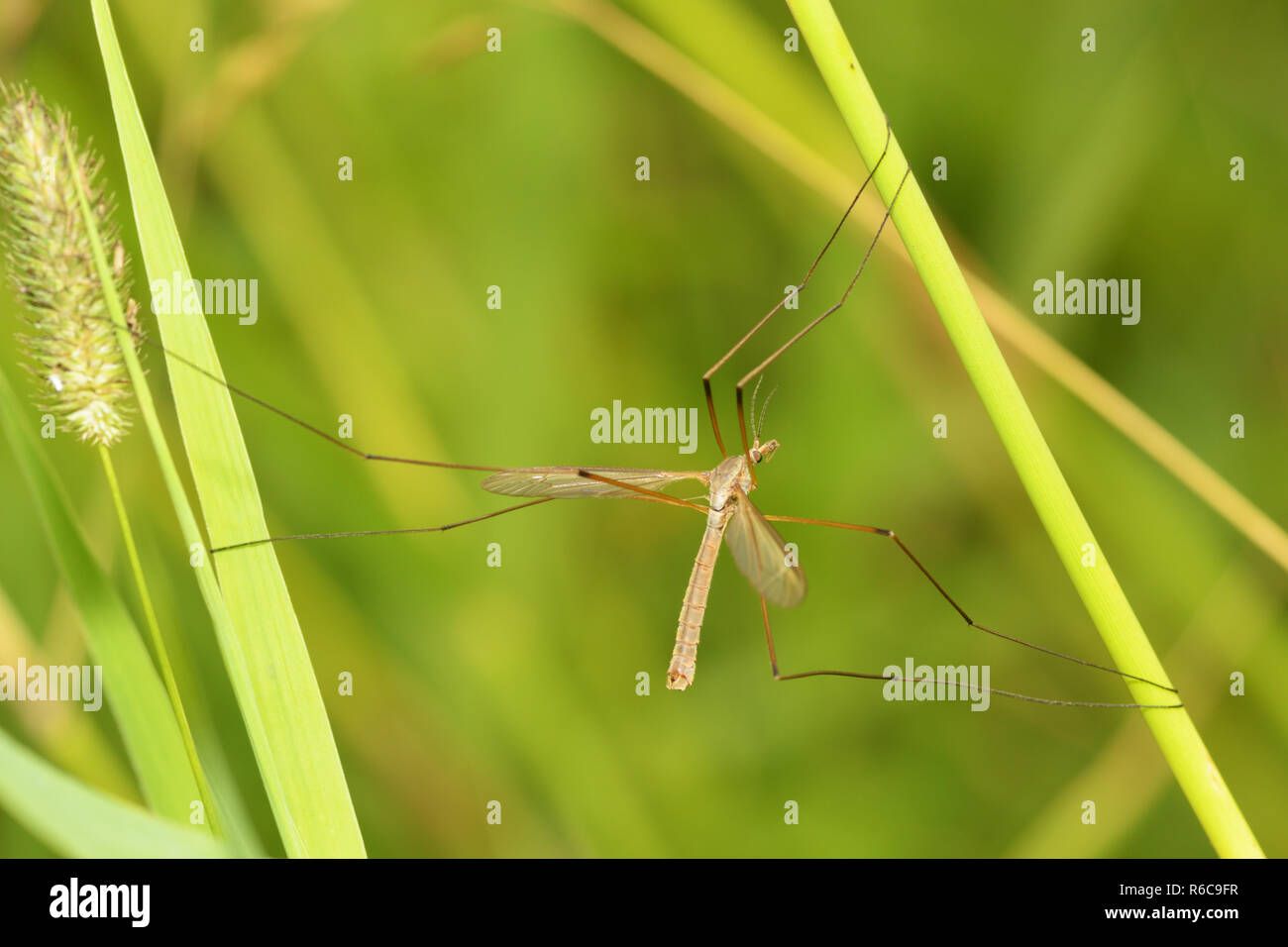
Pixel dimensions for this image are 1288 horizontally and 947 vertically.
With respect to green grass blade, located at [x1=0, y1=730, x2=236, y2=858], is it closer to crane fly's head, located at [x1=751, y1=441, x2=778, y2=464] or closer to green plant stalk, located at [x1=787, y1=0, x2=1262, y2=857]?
green plant stalk, located at [x1=787, y1=0, x2=1262, y2=857]

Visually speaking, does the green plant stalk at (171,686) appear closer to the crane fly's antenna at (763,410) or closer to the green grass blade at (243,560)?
the green grass blade at (243,560)

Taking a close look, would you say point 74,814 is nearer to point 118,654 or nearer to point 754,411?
point 118,654

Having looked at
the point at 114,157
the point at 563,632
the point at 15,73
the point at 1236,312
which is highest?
the point at 15,73

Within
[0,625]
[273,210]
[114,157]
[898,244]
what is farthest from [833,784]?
[114,157]

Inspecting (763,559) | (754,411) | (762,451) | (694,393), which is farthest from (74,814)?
(694,393)

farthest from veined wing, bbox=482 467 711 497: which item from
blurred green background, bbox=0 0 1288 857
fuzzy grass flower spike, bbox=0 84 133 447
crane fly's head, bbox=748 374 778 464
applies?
fuzzy grass flower spike, bbox=0 84 133 447

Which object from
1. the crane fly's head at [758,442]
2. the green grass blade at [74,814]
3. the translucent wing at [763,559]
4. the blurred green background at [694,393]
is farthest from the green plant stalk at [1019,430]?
the green grass blade at [74,814]
